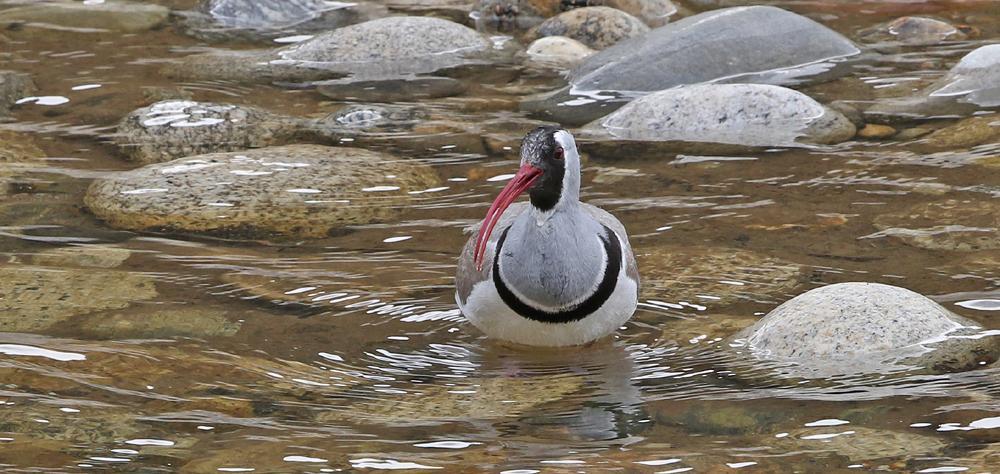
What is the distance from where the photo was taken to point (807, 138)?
8516 millimetres

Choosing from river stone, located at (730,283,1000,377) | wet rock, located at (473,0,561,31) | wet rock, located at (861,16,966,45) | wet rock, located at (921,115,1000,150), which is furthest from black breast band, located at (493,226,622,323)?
wet rock, located at (473,0,561,31)

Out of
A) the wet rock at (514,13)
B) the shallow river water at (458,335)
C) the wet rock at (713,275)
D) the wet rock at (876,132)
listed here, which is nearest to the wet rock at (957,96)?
the wet rock at (876,132)

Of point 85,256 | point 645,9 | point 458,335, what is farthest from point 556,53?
point 458,335

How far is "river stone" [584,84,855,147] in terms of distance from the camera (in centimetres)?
858

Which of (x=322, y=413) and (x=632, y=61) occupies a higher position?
(x=632, y=61)

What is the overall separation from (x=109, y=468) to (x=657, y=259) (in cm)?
302

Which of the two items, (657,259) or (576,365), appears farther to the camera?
(657,259)

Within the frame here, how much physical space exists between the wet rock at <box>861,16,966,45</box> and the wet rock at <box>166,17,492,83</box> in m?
2.91

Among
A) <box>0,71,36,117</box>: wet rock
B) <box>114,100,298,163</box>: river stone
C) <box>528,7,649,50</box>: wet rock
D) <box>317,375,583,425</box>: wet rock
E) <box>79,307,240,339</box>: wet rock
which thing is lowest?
<box>317,375,583,425</box>: wet rock

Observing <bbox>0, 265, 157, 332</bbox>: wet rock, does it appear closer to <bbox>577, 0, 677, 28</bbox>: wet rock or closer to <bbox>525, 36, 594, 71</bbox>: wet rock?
<bbox>525, 36, 594, 71</bbox>: wet rock

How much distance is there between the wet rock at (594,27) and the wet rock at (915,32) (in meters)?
1.73

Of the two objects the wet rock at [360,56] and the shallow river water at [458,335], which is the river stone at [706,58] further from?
the wet rock at [360,56]

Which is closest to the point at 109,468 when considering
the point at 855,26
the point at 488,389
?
the point at 488,389

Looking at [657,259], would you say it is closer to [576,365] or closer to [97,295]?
[576,365]
